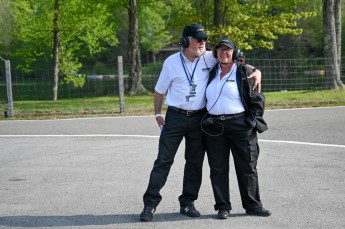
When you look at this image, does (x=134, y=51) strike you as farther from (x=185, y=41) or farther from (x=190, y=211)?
(x=190, y=211)

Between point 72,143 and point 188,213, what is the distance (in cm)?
595

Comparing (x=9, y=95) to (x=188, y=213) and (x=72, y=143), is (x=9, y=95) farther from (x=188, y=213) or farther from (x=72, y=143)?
(x=188, y=213)

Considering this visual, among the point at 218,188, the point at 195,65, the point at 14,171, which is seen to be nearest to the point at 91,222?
the point at 218,188

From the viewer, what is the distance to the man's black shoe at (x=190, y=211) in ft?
21.3

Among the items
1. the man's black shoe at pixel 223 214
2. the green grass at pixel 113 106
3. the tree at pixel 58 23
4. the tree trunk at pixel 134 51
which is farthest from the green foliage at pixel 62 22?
the man's black shoe at pixel 223 214

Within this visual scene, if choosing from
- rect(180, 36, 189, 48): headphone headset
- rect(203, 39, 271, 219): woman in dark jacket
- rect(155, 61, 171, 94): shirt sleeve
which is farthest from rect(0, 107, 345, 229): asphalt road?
rect(180, 36, 189, 48): headphone headset

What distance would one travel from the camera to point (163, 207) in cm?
693

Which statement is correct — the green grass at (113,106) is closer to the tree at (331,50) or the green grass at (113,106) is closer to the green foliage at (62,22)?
the tree at (331,50)

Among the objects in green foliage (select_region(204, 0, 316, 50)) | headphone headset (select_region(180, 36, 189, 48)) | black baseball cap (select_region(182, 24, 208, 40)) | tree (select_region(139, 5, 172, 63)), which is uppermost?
tree (select_region(139, 5, 172, 63))

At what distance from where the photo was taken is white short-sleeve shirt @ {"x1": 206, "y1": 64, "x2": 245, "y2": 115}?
6.27m

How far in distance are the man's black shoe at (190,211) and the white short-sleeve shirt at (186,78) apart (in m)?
1.04

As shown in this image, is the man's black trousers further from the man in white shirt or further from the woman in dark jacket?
the woman in dark jacket

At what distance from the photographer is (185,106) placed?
6418mm

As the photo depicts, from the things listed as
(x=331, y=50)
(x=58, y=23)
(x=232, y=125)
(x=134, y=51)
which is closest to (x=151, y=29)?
(x=58, y=23)
